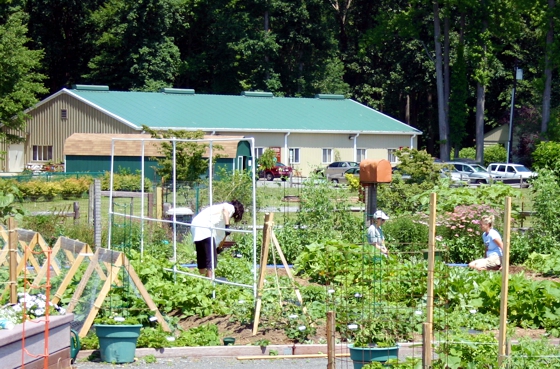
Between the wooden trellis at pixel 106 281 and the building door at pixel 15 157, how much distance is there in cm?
4662

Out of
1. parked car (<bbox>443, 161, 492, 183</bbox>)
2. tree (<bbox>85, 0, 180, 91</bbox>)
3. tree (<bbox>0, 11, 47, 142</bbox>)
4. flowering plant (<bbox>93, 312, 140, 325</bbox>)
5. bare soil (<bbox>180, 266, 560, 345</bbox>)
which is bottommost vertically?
bare soil (<bbox>180, 266, 560, 345</bbox>)

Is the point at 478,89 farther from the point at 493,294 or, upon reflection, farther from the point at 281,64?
the point at 493,294

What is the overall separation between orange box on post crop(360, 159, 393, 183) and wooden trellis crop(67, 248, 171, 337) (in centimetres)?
880

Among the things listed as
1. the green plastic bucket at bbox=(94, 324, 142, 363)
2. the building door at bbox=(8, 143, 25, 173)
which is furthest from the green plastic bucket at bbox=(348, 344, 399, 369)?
the building door at bbox=(8, 143, 25, 173)

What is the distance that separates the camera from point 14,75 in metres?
43.5

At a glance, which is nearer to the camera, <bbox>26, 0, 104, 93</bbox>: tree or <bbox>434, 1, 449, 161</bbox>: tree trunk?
<bbox>434, 1, 449, 161</bbox>: tree trunk

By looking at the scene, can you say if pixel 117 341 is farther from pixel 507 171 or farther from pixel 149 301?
pixel 507 171

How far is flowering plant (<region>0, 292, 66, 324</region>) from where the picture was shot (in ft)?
25.7

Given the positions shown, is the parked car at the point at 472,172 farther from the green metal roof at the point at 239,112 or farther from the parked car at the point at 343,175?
the green metal roof at the point at 239,112

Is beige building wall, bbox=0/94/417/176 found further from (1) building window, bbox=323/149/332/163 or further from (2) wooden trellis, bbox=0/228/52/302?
(2) wooden trellis, bbox=0/228/52/302

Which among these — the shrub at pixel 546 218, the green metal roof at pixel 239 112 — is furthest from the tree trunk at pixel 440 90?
the shrub at pixel 546 218

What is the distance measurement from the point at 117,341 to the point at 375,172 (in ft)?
32.6

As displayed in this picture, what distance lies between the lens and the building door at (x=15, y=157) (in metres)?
→ 54.4

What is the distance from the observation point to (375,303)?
33.1 ft
